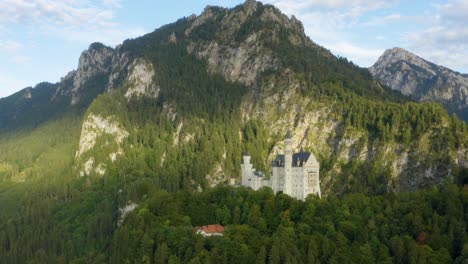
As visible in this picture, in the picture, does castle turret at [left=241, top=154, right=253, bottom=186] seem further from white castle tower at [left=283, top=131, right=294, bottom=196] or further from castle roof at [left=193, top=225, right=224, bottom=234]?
castle roof at [left=193, top=225, right=224, bottom=234]

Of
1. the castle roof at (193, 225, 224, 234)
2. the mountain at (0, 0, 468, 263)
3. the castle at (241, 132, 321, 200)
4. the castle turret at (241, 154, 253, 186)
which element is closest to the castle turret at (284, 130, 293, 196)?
the castle at (241, 132, 321, 200)

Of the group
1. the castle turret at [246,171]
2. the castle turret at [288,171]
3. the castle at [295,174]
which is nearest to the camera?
the castle at [295,174]

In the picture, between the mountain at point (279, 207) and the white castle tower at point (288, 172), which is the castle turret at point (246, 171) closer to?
the mountain at point (279, 207)

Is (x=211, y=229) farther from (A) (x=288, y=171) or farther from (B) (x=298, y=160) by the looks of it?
(B) (x=298, y=160)

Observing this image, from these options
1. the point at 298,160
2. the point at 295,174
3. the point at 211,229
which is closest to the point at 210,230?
the point at 211,229

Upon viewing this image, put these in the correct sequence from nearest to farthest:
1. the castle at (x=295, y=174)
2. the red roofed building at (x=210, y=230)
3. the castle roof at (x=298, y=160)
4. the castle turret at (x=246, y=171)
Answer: the red roofed building at (x=210, y=230)
the castle at (x=295, y=174)
the castle roof at (x=298, y=160)
the castle turret at (x=246, y=171)

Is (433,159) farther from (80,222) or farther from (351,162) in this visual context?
(80,222)

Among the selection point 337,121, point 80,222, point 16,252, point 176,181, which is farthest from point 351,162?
point 16,252

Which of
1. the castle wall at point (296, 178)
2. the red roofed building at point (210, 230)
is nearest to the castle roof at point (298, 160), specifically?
the castle wall at point (296, 178)
